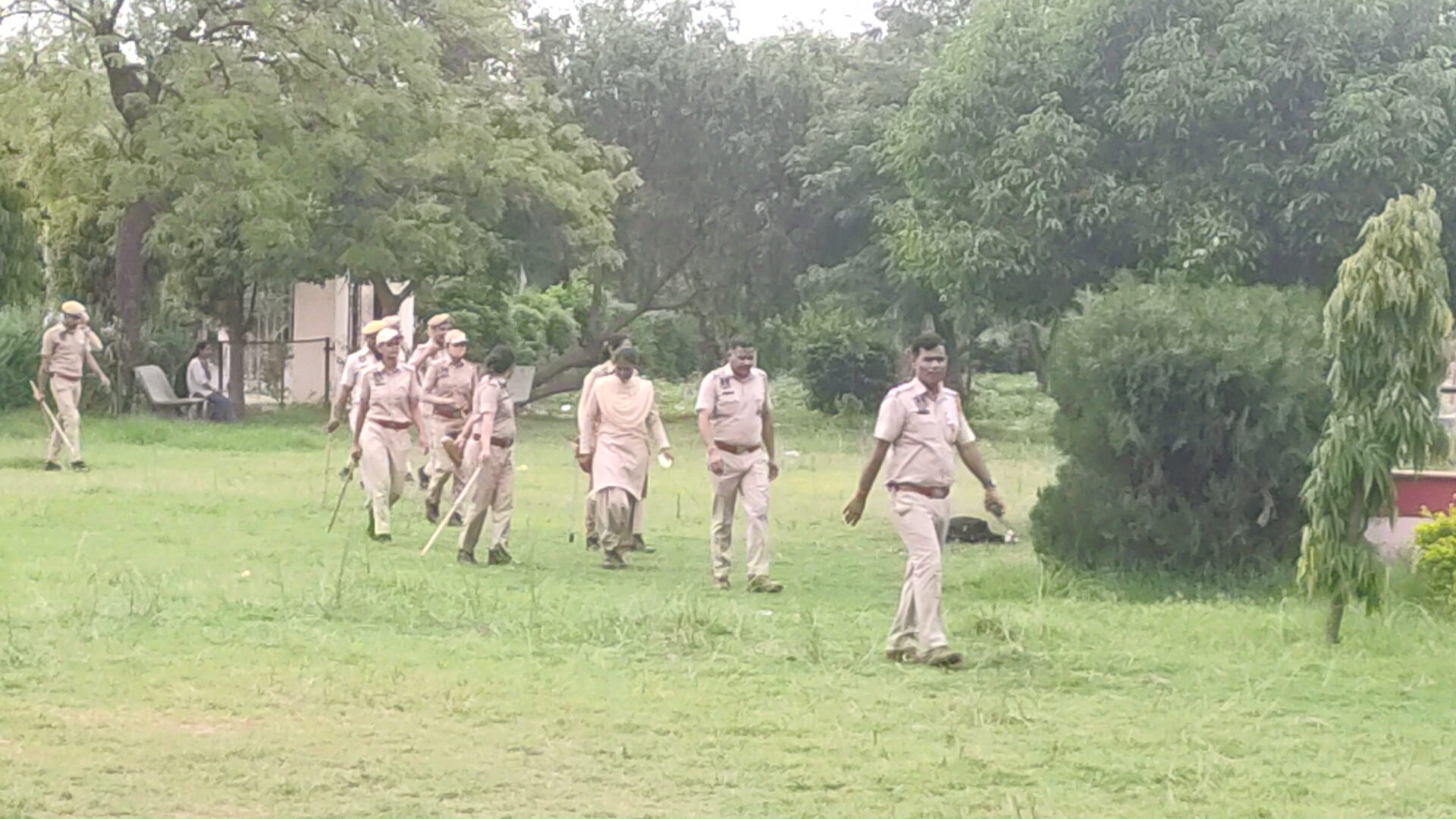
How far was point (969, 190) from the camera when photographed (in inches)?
829

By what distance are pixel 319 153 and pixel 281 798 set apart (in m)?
23.7

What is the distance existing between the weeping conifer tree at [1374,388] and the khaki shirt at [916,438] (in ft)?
7.26

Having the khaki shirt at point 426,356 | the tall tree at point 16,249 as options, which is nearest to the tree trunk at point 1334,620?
the khaki shirt at point 426,356

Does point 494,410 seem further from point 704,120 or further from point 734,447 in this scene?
point 704,120

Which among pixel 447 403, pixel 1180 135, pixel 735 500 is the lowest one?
pixel 735 500

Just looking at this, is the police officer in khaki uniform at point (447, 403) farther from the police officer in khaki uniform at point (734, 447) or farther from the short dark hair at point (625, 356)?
the police officer in khaki uniform at point (734, 447)

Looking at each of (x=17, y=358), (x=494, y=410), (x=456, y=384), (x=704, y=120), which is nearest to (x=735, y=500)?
(x=494, y=410)

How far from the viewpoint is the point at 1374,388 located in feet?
36.0

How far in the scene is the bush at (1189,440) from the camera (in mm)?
14500

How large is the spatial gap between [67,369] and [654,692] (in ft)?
45.8

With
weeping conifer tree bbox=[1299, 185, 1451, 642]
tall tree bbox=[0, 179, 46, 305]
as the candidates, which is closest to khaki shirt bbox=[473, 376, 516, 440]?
weeping conifer tree bbox=[1299, 185, 1451, 642]

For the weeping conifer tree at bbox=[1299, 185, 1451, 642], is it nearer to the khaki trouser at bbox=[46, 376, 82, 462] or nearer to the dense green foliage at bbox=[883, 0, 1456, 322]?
the dense green foliage at bbox=[883, 0, 1456, 322]

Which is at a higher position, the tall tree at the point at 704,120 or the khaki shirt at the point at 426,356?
the tall tree at the point at 704,120

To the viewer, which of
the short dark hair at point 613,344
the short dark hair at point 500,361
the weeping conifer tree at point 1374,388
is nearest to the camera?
the weeping conifer tree at point 1374,388
